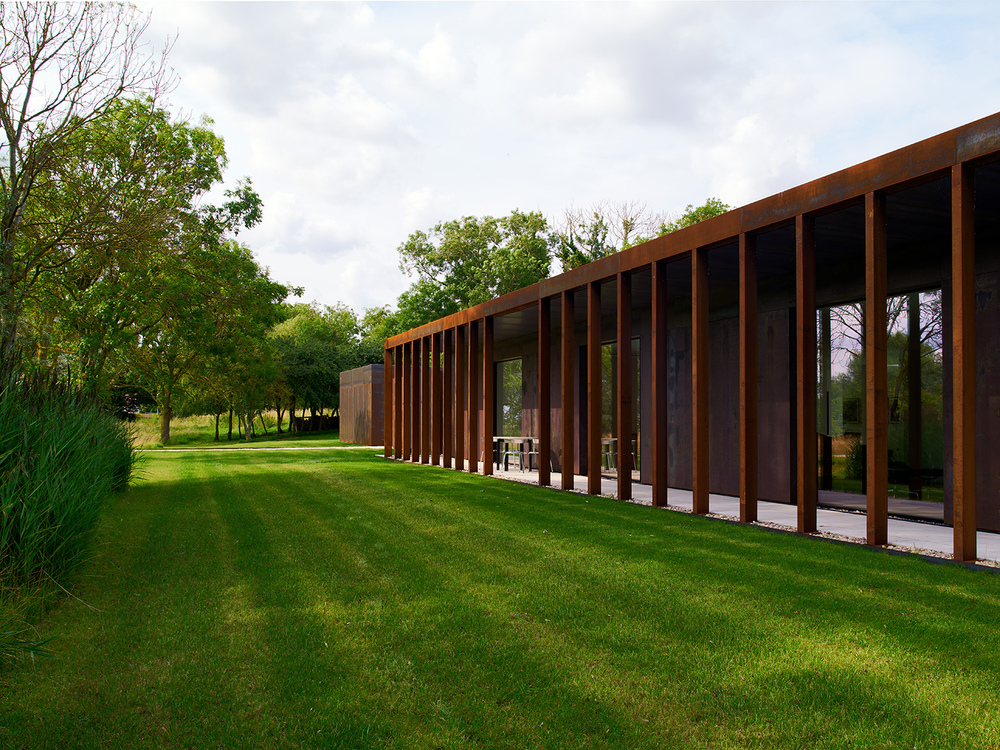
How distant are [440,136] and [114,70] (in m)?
9.00

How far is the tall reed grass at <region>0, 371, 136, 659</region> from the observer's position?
4.33 meters

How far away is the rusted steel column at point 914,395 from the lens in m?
8.18

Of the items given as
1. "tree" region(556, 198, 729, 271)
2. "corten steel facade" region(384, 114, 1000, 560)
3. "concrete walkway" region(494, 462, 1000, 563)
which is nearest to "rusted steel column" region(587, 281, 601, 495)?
"corten steel facade" region(384, 114, 1000, 560)

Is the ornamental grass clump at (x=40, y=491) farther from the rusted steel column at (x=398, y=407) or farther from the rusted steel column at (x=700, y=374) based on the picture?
the rusted steel column at (x=398, y=407)

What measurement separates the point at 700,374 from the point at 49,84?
34.7 ft

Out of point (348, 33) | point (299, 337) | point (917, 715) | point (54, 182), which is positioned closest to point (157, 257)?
point (54, 182)

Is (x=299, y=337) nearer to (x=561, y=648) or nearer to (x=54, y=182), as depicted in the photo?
(x=54, y=182)

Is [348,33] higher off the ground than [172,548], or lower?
higher

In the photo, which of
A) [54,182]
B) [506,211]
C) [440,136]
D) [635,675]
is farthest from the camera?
[506,211]

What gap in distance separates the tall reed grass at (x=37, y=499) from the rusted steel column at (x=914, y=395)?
332 inches

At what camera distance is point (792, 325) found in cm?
963

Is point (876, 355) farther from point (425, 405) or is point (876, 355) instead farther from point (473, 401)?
point (425, 405)

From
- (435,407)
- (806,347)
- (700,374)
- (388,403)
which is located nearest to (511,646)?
(806,347)

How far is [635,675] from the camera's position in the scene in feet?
11.1
